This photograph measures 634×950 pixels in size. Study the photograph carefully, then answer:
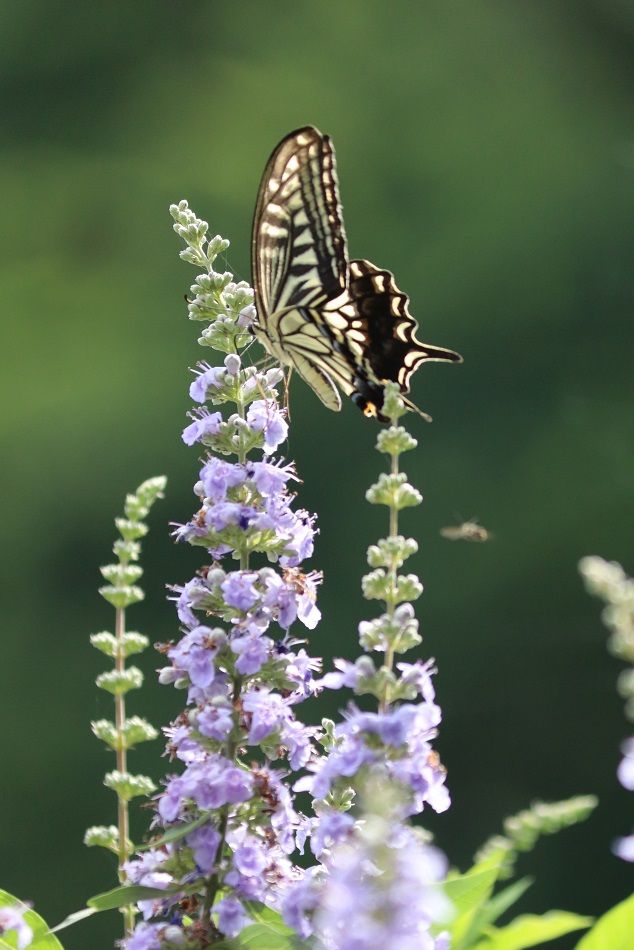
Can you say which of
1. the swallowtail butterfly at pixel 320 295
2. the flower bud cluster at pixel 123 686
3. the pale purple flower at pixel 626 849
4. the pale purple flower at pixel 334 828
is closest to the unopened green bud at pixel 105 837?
the flower bud cluster at pixel 123 686

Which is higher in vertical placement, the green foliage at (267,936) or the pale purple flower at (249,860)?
the pale purple flower at (249,860)

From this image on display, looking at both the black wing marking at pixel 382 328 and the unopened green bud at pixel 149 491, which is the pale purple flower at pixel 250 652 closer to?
the unopened green bud at pixel 149 491

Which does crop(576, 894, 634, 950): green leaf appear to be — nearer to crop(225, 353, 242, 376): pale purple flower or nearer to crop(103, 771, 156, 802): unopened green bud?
crop(103, 771, 156, 802): unopened green bud

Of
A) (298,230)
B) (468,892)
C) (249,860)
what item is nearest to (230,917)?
(249,860)

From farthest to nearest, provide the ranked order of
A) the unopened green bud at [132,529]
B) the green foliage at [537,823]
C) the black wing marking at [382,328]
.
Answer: the black wing marking at [382,328] < the unopened green bud at [132,529] < the green foliage at [537,823]

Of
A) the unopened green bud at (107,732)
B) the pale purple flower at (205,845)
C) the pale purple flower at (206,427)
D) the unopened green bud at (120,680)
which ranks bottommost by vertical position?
the pale purple flower at (205,845)

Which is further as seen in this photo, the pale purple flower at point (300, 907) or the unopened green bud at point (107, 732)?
the unopened green bud at point (107, 732)

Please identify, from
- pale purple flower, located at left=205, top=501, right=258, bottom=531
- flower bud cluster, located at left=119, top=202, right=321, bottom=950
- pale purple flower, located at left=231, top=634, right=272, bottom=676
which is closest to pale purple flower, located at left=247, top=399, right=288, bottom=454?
flower bud cluster, located at left=119, top=202, right=321, bottom=950
